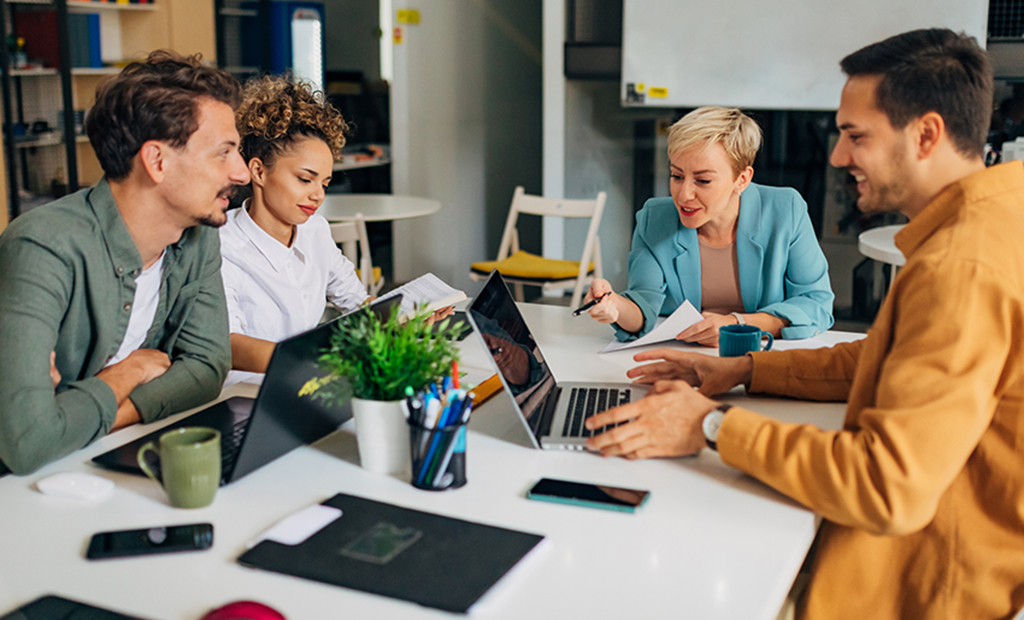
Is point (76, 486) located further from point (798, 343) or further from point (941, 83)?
point (798, 343)

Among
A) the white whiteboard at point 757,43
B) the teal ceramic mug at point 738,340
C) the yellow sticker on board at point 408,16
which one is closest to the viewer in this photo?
the teal ceramic mug at point 738,340

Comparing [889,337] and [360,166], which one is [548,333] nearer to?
[889,337]

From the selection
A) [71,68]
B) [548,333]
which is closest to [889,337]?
[548,333]

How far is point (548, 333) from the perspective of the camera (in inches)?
81.7

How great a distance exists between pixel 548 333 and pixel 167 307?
834mm

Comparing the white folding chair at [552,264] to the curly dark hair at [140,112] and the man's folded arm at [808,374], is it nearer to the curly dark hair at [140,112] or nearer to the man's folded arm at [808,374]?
the man's folded arm at [808,374]

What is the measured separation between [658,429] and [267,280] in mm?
1097

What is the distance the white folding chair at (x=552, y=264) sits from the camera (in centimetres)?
436

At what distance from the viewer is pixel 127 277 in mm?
1484

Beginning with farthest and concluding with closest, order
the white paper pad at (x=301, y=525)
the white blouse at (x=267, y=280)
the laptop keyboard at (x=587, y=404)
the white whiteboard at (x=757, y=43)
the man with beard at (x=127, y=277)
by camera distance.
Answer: the white whiteboard at (x=757, y=43)
the white blouse at (x=267, y=280)
the laptop keyboard at (x=587, y=404)
the man with beard at (x=127, y=277)
the white paper pad at (x=301, y=525)

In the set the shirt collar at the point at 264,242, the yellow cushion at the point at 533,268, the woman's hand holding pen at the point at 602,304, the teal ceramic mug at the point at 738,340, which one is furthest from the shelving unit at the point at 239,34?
the teal ceramic mug at the point at 738,340

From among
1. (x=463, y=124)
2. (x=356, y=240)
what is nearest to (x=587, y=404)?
(x=356, y=240)

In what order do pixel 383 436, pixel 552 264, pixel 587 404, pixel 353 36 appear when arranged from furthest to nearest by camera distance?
1. pixel 353 36
2. pixel 552 264
3. pixel 587 404
4. pixel 383 436

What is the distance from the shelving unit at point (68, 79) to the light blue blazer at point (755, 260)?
371 cm
